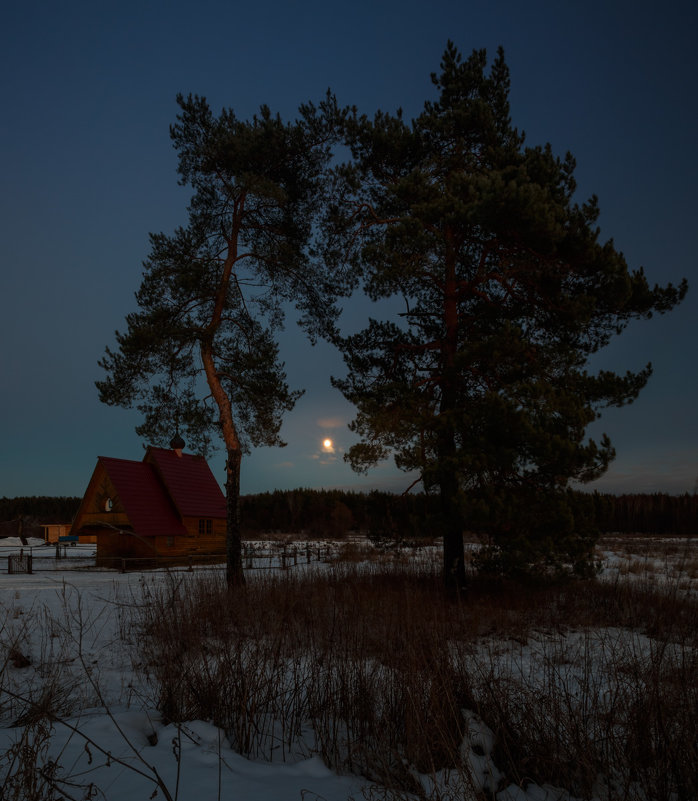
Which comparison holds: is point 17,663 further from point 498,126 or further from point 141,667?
point 498,126

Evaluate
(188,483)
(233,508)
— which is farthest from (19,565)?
(233,508)

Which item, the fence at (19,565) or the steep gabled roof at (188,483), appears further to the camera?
the steep gabled roof at (188,483)

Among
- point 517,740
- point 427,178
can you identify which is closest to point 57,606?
point 517,740

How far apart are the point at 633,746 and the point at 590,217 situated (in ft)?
34.3

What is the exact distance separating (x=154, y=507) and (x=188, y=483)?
249 centimetres

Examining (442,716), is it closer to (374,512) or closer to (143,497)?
(374,512)

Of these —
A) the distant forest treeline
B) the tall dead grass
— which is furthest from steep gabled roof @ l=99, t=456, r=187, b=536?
the tall dead grass

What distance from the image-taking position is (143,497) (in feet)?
78.2

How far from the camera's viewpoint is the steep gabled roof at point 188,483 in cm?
2495

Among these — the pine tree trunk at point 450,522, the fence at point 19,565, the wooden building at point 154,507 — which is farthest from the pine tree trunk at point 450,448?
the fence at point 19,565

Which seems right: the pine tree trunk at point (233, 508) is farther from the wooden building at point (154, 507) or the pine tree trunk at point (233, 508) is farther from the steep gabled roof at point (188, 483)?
the steep gabled roof at point (188, 483)

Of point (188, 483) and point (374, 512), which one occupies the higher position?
point (188, 483)

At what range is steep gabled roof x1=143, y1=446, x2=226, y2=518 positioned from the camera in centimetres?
2495

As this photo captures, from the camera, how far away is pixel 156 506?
24.1 metres
